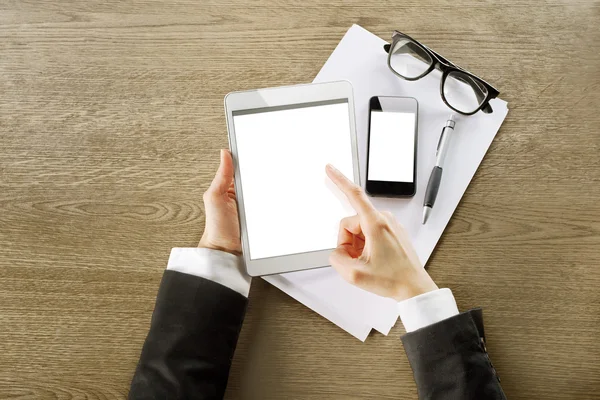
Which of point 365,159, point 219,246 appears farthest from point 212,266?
point 365,159

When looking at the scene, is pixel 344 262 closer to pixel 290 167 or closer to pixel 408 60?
pixel 290 167

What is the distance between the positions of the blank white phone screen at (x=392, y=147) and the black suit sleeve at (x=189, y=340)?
290 millimetres

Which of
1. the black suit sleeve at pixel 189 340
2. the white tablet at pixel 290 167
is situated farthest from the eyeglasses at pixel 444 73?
the black suit sleeve at pixel 189 340

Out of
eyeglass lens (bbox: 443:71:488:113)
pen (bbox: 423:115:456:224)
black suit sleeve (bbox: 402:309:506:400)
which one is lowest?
black suit sleeve (bbox: 402:309:506:400)

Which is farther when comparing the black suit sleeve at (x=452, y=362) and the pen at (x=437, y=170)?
the pen at (x=437, y=170)

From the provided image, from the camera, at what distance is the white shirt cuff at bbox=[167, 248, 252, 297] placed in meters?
0.72

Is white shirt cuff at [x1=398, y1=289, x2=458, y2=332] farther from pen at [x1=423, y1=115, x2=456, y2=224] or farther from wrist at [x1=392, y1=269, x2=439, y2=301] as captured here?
pen at [x1=423, y1=115, x2=456, y2=224]

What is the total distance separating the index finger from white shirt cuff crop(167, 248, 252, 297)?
7.6 inches

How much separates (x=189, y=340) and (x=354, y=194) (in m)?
0.31

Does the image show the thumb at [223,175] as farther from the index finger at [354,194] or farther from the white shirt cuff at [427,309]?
the white shirt cuff at [427,309]

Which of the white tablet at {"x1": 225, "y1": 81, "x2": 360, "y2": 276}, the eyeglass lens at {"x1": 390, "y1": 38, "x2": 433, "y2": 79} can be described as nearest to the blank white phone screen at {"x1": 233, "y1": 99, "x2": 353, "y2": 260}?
the white tablet at {"x1": 225, "y1": 81, "x2": 360, "y2": 276}

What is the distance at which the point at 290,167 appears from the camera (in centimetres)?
75

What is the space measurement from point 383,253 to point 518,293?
0.77 feet

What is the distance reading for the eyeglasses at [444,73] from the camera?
0.75 metres
